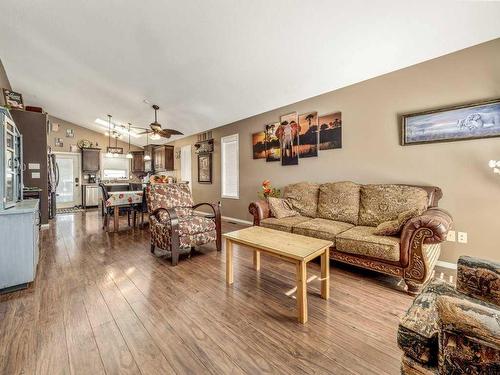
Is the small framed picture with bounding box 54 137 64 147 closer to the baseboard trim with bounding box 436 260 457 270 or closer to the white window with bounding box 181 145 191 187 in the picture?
the white window with bounding box 181 145 191 187

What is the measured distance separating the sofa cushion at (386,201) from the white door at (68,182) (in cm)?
961

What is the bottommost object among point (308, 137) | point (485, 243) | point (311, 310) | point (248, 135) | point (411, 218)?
point (311, 310)

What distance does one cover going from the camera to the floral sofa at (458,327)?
26.8 inches

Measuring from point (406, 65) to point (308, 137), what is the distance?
1636 millimetres

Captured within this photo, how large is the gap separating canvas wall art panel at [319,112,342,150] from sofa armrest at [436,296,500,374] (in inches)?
123

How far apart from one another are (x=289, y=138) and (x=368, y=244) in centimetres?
252

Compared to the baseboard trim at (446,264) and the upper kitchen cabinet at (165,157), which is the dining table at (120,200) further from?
A: the baseboard trim at (446,264)

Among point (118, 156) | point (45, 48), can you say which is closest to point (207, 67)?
point (45, 48)

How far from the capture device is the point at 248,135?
202 inches

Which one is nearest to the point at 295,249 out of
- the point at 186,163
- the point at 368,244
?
the point at 368,244

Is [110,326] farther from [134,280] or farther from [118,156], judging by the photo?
[118,156]

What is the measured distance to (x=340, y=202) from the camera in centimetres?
324

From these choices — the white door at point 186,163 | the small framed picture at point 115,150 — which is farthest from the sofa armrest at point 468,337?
the small framed picture at point 115,150

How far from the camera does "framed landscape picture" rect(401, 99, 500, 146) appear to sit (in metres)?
2.37
